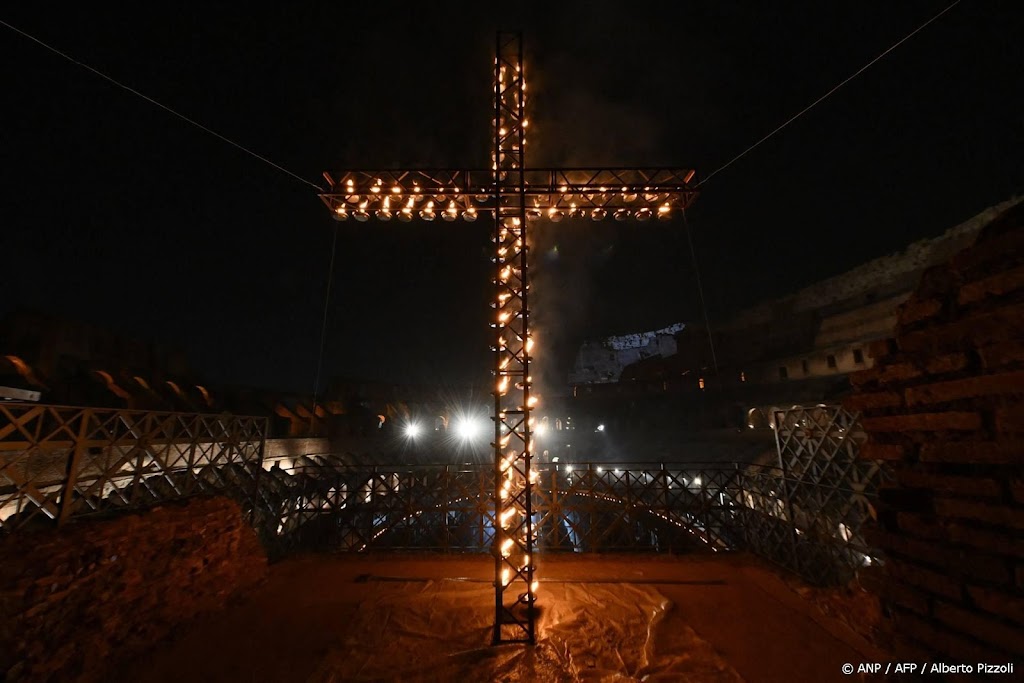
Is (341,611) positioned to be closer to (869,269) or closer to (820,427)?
(820,427)

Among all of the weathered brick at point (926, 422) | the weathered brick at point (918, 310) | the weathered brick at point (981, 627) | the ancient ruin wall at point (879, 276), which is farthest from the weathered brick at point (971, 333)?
the ancient ruin wall at point (879, 276)

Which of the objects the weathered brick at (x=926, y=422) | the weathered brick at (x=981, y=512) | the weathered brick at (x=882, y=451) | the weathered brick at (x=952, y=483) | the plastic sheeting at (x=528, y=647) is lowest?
the plastic sheeting at (x=528, y=647)

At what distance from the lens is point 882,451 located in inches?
123

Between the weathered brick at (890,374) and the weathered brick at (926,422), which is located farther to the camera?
the weathered brick at (890,374)

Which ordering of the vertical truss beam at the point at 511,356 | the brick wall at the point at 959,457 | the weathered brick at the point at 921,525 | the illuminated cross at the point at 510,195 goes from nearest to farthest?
the brick wall at the point at 959,457 → the weathered brick at the point at 921,525 → the vertical truss beam at the point at 511,356 → the illuminated cross at the point at 510,195

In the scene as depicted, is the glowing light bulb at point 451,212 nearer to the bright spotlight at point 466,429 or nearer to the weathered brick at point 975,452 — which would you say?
the weathered brick at point 975,452

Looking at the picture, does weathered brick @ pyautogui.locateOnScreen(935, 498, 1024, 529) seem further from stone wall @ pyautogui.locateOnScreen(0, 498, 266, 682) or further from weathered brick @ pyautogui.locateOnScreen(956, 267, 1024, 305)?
stone wall @ pyautogui.locateOnScreen(0, 498, 266, 682)

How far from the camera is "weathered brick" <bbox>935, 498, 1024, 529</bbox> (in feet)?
7.63

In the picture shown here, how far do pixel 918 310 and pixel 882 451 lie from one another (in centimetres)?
123

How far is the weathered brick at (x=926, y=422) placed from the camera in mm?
2562

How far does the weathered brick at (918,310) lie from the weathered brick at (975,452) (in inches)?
39.1

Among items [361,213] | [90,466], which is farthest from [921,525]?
[90,466]

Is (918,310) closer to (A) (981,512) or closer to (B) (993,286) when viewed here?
(B) (993,286)

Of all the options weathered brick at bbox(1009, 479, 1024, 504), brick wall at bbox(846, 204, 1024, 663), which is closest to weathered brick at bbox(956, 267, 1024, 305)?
brick wall at bbox(846, 204, 1024, 663)
